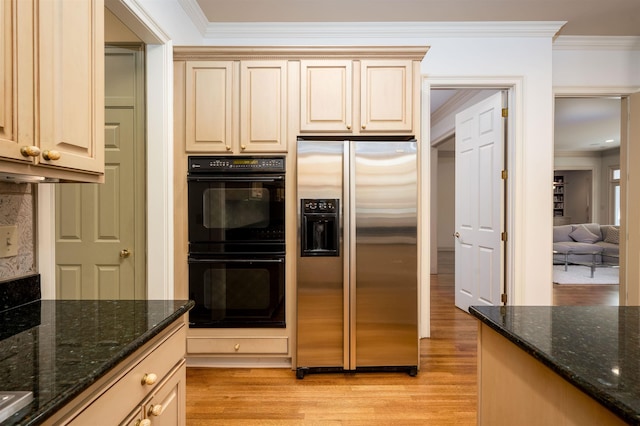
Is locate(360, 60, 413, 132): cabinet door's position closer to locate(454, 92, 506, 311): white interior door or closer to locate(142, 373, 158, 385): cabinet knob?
locate(454, 92, 506, 311): white interior door

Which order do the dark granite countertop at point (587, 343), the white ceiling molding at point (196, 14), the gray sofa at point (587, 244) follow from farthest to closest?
the gray sofa at point (587, 244) < the white ceiling molding at point (196, 14) < the dark granite countertop at point (587, 343)

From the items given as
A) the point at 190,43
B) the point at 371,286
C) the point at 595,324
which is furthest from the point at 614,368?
the point at 190,43

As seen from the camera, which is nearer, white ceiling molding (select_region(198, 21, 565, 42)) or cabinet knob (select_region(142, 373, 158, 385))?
cabinet knob (select_region(142, 373, 158, 385))

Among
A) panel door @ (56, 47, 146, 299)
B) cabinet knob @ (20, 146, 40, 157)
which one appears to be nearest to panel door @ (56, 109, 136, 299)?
panel door @ (56, 47, 146, 299)

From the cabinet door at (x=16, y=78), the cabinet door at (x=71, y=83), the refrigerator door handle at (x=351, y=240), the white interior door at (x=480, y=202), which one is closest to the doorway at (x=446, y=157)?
the white interior door at (x=480, y=202)

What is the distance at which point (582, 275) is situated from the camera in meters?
6.22

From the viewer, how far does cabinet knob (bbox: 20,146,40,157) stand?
0.96 metres

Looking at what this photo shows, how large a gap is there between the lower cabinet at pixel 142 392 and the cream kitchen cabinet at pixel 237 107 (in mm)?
1523

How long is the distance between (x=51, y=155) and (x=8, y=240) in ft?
1.62

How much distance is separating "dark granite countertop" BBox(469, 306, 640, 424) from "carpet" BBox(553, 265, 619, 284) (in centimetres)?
526

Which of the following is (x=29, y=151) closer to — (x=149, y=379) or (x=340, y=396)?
(x=149, y=379)

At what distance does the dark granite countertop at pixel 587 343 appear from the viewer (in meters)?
0.70

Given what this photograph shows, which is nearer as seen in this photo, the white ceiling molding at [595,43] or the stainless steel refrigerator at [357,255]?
the stainless steel refrigerator at [357,255]

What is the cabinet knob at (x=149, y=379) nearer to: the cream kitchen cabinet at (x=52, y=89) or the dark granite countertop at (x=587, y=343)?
the cream kitchen cabinet at (x=52, y=89)
